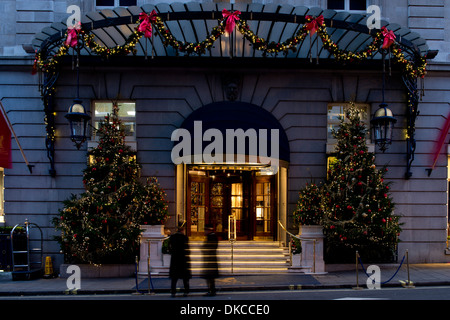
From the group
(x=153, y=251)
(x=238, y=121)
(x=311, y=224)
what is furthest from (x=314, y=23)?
(x=153, y=251)

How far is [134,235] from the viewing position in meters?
12.0

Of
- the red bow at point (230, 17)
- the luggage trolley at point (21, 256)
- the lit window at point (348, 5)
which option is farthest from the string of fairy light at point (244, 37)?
the luggage trolley at point (21, 256)

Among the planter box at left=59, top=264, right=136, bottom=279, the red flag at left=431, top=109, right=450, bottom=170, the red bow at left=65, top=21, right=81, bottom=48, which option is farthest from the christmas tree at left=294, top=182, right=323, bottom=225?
the red bow at left=65, top=21, right=81, bottom=48

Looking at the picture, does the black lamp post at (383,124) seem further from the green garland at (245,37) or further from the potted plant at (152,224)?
the potted plant at (152,224)

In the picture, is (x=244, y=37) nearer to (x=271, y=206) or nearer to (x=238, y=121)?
(x=238, y=121)

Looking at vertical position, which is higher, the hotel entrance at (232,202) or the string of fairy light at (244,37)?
the string of fairy light at (244,37)

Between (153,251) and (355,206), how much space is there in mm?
6766

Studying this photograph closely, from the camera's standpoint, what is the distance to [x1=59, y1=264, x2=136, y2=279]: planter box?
40.1 ft

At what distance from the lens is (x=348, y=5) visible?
15.3 m

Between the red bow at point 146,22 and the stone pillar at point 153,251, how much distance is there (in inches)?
248

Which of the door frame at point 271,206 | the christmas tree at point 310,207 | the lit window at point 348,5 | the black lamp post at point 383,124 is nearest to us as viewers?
the black lamp post at point 383,124

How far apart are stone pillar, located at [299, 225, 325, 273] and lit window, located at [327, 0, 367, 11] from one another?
29.3 feet

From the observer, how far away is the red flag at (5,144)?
13.3 m

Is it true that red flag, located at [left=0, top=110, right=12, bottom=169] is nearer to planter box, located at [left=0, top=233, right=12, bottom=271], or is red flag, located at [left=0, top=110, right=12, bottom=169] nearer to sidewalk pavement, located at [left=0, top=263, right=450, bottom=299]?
planter box, located at [left=0, top=233, right=12, bottom=271]
